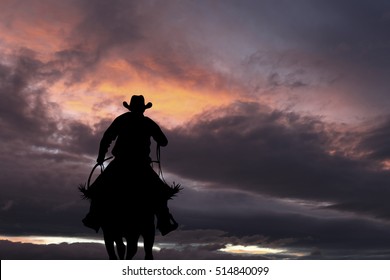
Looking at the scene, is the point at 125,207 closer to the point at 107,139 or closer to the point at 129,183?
the point at 129,183

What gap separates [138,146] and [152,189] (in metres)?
1.16

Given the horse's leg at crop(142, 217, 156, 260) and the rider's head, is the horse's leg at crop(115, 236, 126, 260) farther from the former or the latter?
the rider's head

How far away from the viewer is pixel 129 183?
1423 centimetres

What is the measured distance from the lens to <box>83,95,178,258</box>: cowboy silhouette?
14203mm

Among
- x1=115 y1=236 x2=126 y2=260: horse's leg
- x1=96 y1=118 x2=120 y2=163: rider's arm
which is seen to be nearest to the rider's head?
x1=96 y1=118 x2=120 y2=163: rider's arm

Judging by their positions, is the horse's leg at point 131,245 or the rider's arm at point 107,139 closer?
the horse's leg at point 131,245

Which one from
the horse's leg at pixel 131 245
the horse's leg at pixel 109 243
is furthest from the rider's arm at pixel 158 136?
the horse's leg at pixel 109 243

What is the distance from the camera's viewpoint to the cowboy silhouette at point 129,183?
1420 centimetres

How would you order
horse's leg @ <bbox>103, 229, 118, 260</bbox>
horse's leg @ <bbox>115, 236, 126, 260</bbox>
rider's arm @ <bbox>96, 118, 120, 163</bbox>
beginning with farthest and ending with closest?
rider's arm @ <bbox>96, 118, 120, 163</bbox>, horse's leg @ <bbox>103, 229, 118, 260</bbox>, horse's leg @ <bbox>115, 236, 126, 260</bbox>

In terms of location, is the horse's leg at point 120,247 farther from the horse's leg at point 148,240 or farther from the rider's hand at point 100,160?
the rider's hand at point 100,160

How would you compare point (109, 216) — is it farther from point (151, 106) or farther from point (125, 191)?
point (151, 106)
